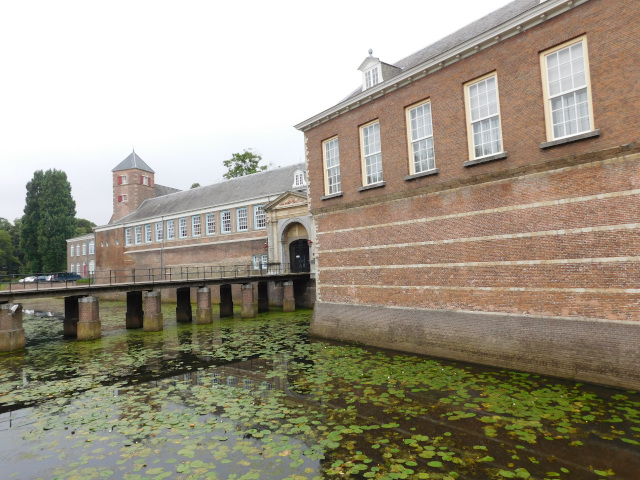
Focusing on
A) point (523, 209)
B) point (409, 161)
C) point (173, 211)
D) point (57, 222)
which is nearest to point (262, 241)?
point (173, 211)

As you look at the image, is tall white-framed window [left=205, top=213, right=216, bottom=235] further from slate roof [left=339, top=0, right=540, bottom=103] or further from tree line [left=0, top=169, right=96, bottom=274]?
tree line [left=0, top=169, right=96, bottom=274]

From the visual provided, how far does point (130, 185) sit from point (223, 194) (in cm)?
1740

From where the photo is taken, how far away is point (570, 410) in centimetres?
632

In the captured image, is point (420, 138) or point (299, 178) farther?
point (299, 178)

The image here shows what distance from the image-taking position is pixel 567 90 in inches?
332

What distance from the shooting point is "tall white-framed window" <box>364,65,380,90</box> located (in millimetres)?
13555

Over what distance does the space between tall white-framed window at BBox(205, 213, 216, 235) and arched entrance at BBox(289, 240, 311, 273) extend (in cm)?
933

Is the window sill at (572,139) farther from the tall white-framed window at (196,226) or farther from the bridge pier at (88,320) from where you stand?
the tall white-framed window at (196,226)

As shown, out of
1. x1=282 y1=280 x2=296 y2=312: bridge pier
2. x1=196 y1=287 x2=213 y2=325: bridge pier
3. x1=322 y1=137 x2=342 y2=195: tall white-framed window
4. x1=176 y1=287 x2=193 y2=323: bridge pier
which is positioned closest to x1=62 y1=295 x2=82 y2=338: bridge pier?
x1=176 y1=287 x2=193 y2=323: bridge pier

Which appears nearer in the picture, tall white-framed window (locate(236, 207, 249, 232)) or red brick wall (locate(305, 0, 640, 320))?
red brick wall (locate(305, 0, 640, 320))

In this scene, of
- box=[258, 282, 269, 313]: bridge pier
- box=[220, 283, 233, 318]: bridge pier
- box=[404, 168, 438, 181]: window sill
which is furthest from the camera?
box=[258, 282, 269, 313]: bridge pier

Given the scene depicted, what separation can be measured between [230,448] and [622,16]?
10255mm

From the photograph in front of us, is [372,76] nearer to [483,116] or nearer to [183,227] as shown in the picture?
[483,116]

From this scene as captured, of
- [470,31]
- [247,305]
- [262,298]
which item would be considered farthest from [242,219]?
[470,31]
